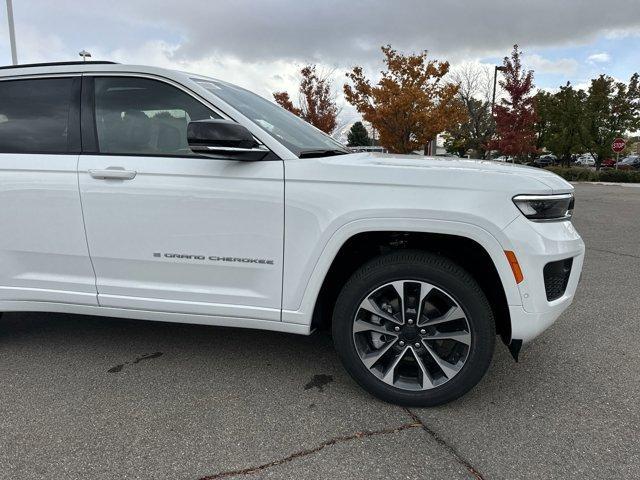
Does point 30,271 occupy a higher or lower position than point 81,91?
lower

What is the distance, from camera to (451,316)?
2564mm

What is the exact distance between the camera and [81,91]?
3010mm

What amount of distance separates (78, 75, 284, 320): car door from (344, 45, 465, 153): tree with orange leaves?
1346 centimetres

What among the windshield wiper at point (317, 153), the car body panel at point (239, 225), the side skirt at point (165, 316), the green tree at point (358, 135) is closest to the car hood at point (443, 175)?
the car body panel at point (239, 225)

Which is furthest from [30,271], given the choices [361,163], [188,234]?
[361,163]

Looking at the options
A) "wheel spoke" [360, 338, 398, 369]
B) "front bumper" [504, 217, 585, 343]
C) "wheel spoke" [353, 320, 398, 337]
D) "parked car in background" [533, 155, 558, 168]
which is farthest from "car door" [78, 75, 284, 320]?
"parked car in background" [533, 155, 558, 168]

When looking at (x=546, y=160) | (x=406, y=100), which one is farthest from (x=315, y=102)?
(x=546, y=160)

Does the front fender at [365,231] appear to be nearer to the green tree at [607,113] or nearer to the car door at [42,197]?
the car door at [42,197]

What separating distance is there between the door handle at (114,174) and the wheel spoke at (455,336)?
1.92m

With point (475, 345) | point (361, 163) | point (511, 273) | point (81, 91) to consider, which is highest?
point (81, 91)

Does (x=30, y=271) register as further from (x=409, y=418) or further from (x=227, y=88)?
(x=409, y=418)

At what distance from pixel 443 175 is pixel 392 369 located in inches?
43.4

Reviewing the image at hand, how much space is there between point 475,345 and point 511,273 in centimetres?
43

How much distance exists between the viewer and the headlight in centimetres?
241
